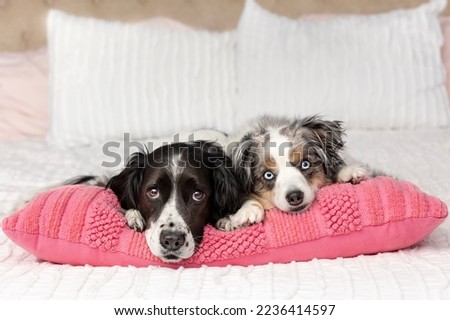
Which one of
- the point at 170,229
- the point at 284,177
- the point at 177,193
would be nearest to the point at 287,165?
the point at 284,177

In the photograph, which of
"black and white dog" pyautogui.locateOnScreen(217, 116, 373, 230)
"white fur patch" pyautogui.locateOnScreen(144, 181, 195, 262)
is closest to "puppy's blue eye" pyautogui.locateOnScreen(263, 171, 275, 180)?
"black and white dog" pyautogui.locateOnScreen(217, 116, 373, 230)

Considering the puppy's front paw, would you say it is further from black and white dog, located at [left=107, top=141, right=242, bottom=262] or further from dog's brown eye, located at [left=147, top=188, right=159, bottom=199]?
dog's brown eye, located at [left=147, top=188, right=159, bottom=199]

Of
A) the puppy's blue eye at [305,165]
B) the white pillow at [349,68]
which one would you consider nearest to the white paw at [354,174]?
the puppy's blue eye at [305,165]

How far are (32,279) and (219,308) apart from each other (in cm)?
56

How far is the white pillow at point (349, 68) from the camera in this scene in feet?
11.7

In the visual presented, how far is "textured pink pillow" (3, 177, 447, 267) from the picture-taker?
6.56ft

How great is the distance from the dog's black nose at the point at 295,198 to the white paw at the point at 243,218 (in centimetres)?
10

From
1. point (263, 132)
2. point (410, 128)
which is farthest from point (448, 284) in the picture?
point (410, 128)

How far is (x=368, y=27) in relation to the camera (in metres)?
3.70

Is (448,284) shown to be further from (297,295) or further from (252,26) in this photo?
(252,26)

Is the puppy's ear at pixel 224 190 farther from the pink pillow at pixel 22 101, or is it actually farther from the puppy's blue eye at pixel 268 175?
the pink pillow at pixel 22 101

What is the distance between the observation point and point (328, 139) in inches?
95.2

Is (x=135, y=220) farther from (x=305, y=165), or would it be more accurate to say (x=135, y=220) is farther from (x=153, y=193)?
(x=305, y=165)

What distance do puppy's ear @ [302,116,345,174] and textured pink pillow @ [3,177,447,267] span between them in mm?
340
